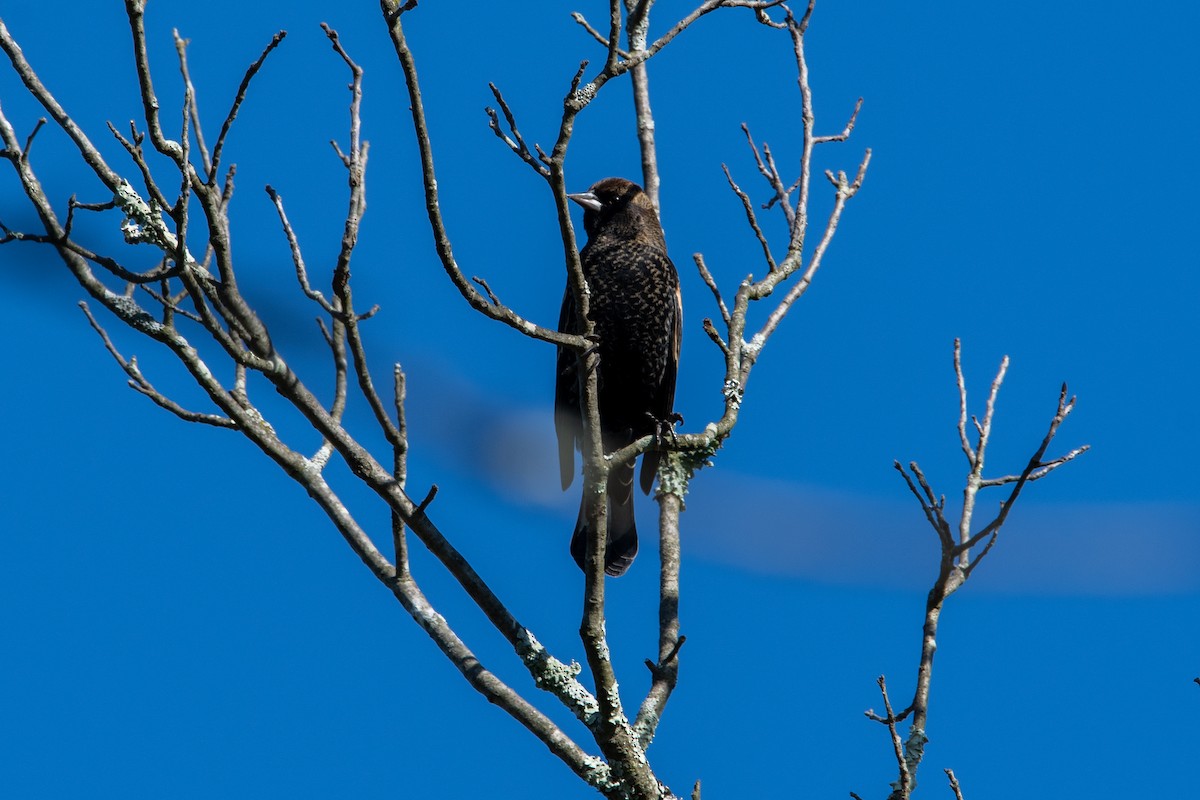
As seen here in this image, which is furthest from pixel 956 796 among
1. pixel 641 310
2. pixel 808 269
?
pixel 641 310

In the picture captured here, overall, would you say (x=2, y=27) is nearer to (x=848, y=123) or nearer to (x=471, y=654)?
(x=471, y=654)

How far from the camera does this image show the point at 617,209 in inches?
218

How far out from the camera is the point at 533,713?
290 cm

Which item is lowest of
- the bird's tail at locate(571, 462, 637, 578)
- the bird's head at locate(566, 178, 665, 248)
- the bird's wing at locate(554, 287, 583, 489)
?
the bird's tail at locate(571, 462, 637, 578)

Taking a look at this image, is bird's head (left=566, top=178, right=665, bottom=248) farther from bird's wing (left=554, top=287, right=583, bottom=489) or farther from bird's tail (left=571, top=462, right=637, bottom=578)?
bird's tail (left=571, top=462, right=637, bottom=578)

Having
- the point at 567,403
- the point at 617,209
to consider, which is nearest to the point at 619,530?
the point at 567,403

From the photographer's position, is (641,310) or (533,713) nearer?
(533,713)

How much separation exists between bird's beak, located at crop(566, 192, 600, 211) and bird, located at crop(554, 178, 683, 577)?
0.21 metres

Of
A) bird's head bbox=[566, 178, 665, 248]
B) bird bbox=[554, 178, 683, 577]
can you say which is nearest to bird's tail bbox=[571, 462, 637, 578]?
bird bbox=[554, 178, 683, 577]

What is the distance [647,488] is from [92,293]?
9.91 feet

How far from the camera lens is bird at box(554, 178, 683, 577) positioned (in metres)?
5.14

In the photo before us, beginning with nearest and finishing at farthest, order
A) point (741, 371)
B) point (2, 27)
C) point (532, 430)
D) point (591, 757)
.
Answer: point (532, 430)
point (2, 27)
point (591, 757)
point (741, 371)

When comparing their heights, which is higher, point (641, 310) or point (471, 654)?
point (641, 310)

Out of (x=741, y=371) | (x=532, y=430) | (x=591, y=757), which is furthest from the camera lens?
(x=741, y=371)
